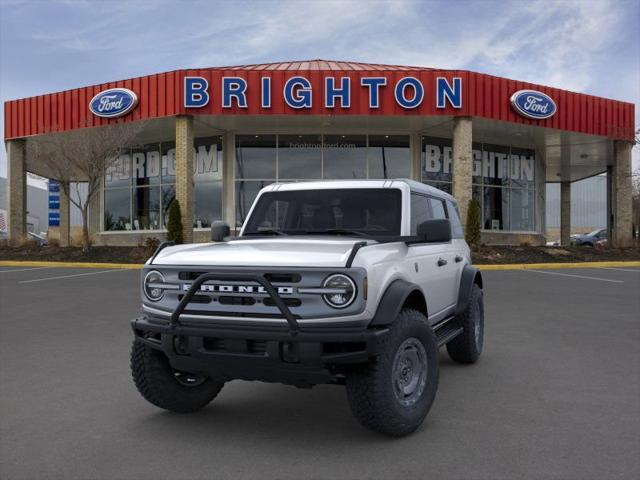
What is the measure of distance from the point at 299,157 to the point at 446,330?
19183mm

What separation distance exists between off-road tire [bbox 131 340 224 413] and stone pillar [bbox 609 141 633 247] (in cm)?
2483

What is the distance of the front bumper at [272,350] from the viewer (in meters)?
3.29

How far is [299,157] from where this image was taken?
78.0 feet

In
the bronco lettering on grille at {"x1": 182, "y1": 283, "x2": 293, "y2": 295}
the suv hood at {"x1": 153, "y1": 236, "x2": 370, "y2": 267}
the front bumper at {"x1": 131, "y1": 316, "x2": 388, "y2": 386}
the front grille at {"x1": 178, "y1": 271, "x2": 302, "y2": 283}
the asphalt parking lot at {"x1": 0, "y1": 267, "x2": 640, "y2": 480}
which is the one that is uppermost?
the suv hood at {"x1": 153, "y1": 236, "x2": 370, "y2": 267}

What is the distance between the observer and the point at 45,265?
1959cm

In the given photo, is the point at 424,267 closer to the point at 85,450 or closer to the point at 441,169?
the point at 85,450

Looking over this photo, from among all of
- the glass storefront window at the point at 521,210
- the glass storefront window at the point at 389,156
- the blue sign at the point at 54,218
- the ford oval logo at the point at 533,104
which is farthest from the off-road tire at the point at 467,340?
the blue sign at the point at 54,218

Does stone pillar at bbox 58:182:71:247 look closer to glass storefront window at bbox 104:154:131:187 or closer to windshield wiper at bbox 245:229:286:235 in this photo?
glass storefront window at bbox 104:154:131:187

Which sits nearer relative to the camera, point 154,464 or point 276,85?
point 154,464

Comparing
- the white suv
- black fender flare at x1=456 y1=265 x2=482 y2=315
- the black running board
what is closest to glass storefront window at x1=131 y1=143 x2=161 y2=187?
black fender flare at x1=456 y1=265 x2=482 y2=315

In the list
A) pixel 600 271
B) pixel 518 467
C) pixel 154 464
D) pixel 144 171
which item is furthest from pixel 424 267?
pixel 144 171

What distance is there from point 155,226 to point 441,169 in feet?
42.7

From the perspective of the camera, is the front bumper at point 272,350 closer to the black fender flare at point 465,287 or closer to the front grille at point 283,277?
the front grille at point 283,277

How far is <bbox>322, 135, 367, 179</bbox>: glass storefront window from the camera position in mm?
23812
